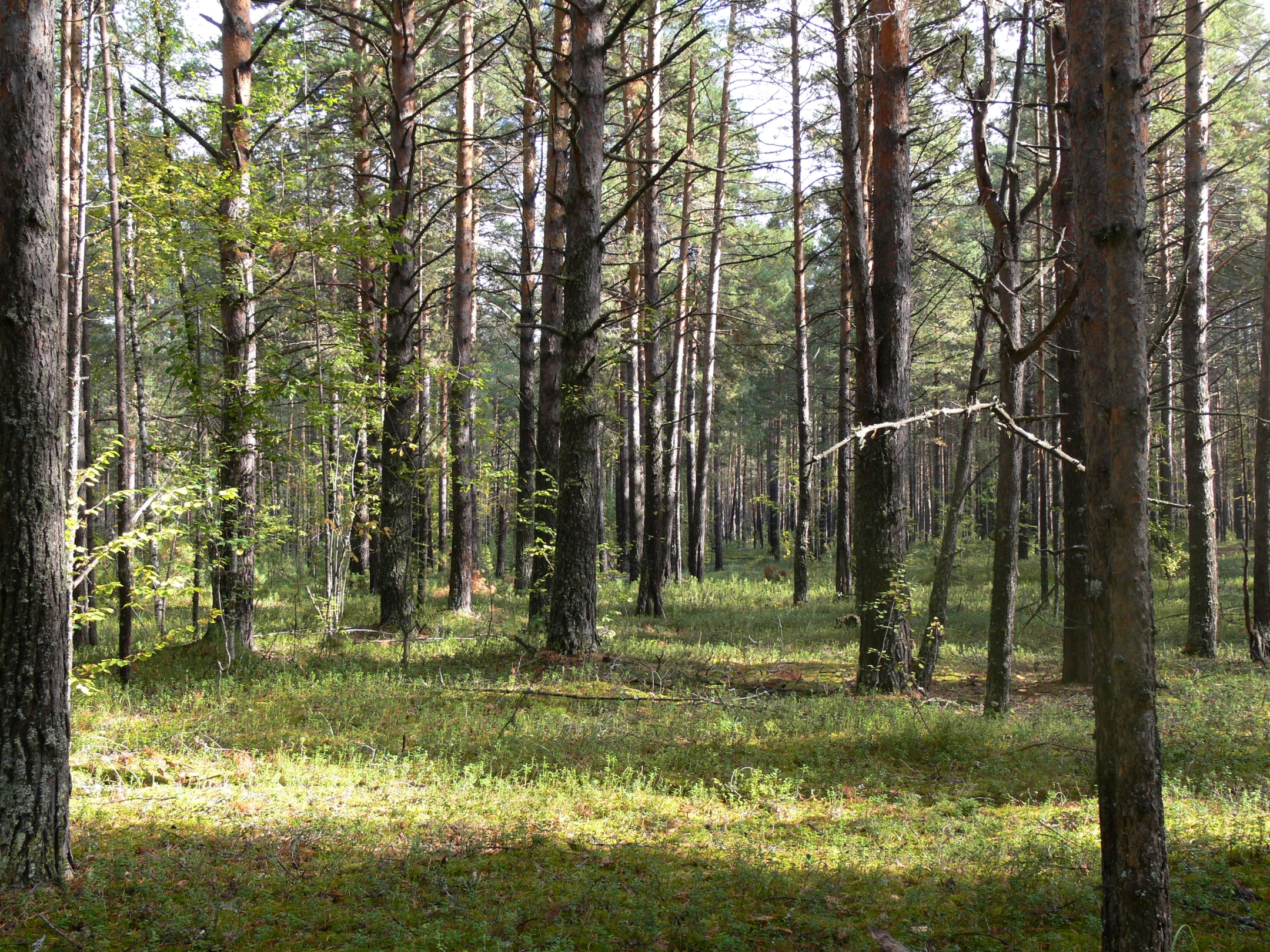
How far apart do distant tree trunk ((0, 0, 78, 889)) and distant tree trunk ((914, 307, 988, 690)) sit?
6.17 meters

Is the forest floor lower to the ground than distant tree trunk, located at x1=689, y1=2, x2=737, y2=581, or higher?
lower

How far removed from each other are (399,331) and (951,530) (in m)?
8.66

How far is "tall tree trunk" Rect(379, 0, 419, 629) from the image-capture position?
11461 mm

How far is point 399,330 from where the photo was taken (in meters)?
11.7

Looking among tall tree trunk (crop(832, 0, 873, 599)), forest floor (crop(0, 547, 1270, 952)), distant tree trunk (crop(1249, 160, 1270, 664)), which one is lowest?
forest floor (crop(0, 547, 1270, 952))

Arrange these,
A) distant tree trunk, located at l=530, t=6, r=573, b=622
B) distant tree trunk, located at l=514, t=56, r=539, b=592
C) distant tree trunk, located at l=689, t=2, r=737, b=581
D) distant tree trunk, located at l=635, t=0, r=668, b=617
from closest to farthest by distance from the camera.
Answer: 1. distant tree trunk, located at l=530, t=6, r=573, b=622
2. distant tree trunk, located at l=635, t=0, r=668, b=617
3. distant tree trunk, located at l=514, t=56, r=539, b=592
4. distant tree trunk, located at l=689, t=2, r=737, b=581

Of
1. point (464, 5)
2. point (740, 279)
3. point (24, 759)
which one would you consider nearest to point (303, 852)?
point (24, 759)

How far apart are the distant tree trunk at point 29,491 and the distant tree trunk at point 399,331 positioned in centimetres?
728

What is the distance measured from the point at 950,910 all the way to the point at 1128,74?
413 centimetres

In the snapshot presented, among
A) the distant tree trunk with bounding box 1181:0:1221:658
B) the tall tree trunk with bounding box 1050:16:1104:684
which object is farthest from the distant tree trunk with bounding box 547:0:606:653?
the distant tree trunk with bounding box 1181:0:1221:658

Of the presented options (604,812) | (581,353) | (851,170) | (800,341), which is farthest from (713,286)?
(604,812)

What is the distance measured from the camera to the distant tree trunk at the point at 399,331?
11461mm

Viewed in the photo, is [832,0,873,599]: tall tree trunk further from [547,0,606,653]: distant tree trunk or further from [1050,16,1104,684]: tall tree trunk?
[547,0,606,653]: distant tree trunk

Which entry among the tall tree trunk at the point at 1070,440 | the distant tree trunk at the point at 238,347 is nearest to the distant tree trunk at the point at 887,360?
the tall tree trunk at the point at 1070,440
